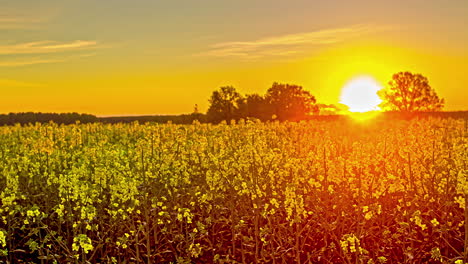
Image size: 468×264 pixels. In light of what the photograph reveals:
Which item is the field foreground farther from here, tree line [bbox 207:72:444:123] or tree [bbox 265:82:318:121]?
tree [bbox 265:82:318:121]

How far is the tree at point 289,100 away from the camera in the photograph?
54.0 metres

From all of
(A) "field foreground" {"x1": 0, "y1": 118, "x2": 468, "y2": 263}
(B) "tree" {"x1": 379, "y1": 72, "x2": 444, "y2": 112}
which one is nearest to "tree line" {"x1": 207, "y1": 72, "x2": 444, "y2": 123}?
(B) "tree" {"x1": 379, "y1": 72, "x2": 444, "y2": 112}

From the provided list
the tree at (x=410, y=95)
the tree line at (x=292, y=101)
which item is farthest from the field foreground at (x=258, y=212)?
the tree at (x=410, y=95)

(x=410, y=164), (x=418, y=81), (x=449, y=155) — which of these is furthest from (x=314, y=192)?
(x=418, y=81)

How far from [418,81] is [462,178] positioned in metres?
70.3

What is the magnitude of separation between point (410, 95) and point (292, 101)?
23311mm

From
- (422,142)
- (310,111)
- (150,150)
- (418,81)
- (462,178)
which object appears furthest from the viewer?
(418,81)

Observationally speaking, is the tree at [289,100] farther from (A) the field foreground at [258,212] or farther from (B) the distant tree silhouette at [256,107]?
(A) the field foreground at [258,212]

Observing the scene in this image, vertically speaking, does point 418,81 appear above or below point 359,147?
above

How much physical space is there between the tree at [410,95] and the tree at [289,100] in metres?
16.4

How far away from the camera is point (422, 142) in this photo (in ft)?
43.7

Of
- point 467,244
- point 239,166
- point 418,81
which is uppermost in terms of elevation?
point 418,81

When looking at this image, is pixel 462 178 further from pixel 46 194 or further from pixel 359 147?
pixel 46 194

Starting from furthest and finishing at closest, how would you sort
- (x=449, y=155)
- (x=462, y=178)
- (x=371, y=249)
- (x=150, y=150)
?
(x=150, y=150) < (x=449, y=155) < (x=371, y=249) < (x=462, y=178)
